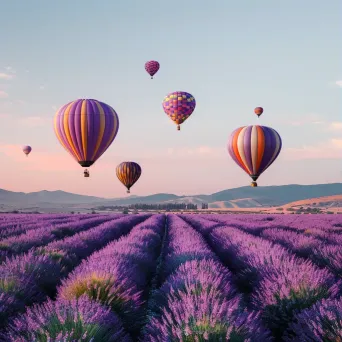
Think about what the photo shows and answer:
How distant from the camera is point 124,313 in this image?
13.6 ft

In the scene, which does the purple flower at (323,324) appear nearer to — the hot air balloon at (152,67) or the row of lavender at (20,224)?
the row of lavender at (20,224)

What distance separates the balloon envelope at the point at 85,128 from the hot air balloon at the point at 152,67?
13911 millimetres

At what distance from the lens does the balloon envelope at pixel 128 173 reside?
3516 centimetres

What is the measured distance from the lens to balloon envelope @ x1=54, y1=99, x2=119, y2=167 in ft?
63.2

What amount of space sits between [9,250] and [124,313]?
539cm

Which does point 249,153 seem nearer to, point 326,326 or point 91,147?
point 91,147

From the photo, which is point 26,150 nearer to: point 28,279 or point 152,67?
point 152,67

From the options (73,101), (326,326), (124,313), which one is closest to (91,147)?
(73,101)

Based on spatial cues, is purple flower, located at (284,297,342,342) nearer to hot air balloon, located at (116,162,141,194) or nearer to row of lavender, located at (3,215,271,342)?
row of lavender, located at (3,215,271,342)

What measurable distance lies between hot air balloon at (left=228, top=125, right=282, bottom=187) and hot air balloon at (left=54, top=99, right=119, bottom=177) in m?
8.34

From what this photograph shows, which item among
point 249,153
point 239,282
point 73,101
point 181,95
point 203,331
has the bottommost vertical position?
point 239,282

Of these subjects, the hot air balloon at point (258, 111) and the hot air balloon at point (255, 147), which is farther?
the hot air balloon at point (258, 111)

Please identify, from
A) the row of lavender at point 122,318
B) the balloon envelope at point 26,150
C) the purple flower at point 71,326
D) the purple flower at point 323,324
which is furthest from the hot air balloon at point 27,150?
the purple flower at point 323,324

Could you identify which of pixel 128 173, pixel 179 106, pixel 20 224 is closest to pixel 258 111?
pixel 179 106
